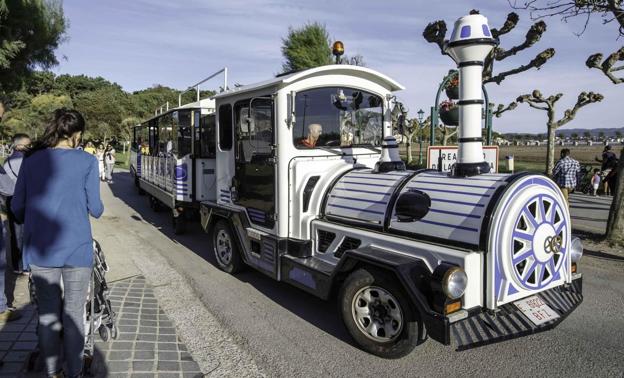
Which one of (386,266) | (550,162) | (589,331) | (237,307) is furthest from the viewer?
(550,162)

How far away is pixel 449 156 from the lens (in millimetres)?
6566

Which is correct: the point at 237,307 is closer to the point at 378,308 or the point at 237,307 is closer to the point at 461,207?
the point at 378,308

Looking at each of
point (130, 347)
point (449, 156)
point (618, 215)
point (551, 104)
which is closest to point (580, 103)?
point (551, 104)

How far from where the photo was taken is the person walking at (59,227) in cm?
278

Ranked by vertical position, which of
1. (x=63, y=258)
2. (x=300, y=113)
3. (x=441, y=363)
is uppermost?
(x=300, y=113)

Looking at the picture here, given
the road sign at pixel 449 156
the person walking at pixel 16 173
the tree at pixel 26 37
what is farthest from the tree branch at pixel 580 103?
the tree at pixel 26 37

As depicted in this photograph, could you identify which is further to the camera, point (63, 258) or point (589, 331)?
point (589, 331)

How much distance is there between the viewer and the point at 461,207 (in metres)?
3.53

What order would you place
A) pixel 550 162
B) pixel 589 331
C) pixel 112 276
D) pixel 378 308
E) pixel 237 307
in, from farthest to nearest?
pixel 550 162 < pixel 112 276 < pixel 237 307 < pixel 589 331 < pixel 378 308

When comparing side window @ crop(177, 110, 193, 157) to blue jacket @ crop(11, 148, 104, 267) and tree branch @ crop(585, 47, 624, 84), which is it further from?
tree branch @ crop(585, 47, 624, 84)

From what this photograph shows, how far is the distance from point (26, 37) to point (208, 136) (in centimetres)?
1112

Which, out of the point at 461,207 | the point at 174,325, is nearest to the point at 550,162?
the point at 461,207

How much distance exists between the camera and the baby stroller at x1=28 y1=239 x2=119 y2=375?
329cm

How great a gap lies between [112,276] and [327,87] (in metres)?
3.67
